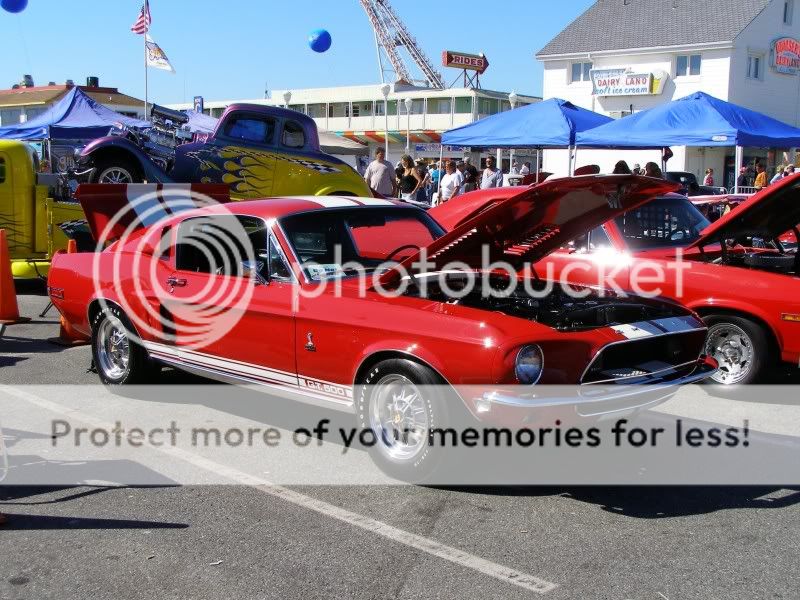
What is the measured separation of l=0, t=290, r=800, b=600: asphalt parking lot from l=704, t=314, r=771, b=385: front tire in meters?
2.01

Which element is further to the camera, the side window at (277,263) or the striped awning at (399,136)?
the striped awning at (399,136)

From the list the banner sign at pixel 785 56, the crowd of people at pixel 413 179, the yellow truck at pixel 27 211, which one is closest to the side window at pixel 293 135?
the crowd of people at pixel 413 179

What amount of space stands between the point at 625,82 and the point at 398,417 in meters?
37.1

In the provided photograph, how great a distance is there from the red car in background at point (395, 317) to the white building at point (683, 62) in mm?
31569

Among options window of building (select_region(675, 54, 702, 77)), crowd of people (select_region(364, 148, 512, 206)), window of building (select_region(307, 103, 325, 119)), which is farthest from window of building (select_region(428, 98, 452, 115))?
A: crowd of people (select_region(364, 148, 512, 206))

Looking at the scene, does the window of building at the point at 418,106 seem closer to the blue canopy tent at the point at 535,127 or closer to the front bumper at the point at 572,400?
the blue canopy tent at the point at 535,127

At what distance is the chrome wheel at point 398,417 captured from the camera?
4.60m

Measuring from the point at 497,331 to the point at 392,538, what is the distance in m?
1.13

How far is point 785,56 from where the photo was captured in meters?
38.6

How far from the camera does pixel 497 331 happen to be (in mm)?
4352

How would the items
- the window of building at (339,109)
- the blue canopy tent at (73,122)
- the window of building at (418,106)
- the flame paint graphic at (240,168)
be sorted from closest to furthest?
the flame paint graphic at (240,168)
the blue canopy tent at (73,122)
the window of building at (418,106)
the window of building at (339,109)

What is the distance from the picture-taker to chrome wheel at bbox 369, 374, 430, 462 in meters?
4.60

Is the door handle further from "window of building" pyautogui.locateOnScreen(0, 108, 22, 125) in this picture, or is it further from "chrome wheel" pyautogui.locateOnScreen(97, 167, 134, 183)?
"window of building" pyautogui.locateOnScreen(0, 108, 22, 125)

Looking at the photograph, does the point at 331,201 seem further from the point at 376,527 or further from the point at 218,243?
the point at 376,527
